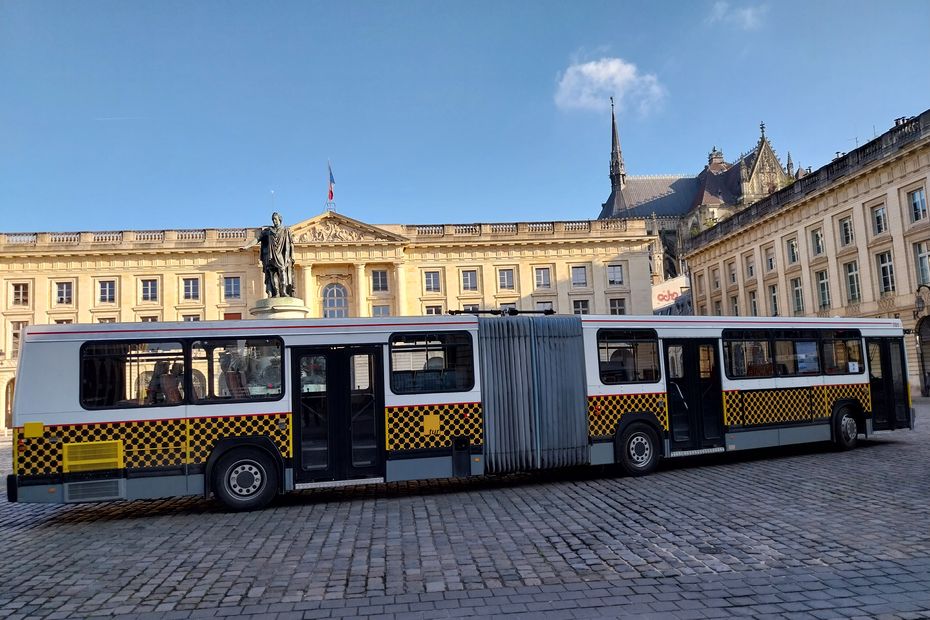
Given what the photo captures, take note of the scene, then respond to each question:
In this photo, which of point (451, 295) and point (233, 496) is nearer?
point (233, 496)

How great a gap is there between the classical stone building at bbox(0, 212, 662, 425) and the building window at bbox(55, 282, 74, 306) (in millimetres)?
107

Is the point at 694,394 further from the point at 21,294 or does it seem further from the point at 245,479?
the point at 21,294

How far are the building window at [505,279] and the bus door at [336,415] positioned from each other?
44821mm

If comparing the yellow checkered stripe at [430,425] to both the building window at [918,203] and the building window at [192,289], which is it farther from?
the building window at [192,289]

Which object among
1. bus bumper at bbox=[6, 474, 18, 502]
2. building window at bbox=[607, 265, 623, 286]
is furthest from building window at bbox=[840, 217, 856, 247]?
bus bumper at bbox=[6, 474, 18, 502]

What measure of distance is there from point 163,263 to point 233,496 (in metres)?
47.0

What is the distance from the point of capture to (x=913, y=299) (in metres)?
30.5

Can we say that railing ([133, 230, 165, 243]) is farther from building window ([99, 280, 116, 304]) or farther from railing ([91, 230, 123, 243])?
building window ([99, 280, 116, 304])

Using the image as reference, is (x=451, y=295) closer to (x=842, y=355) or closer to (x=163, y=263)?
(x=163, y=263)

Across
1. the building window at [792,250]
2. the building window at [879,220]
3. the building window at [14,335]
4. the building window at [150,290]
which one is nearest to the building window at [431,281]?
the building window at [150,290]

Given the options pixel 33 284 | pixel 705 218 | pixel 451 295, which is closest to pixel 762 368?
pixel 451 295

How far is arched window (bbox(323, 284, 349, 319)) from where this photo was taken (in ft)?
175

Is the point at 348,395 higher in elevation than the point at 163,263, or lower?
lower

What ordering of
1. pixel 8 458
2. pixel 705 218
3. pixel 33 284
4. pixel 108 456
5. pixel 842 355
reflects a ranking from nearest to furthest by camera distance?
1. pixel 108 456
2. pixel 842 355
3. pixel 8 458
4. pixel 33 284
5. pixel 705 218
